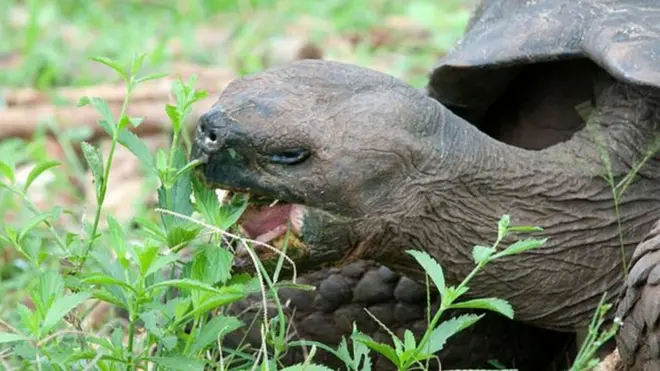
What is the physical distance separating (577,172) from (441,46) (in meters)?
3.64

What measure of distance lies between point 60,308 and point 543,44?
124 centimetres

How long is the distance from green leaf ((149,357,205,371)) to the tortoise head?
349 millimetres

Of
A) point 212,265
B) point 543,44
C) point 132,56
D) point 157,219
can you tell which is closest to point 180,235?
point 212,265

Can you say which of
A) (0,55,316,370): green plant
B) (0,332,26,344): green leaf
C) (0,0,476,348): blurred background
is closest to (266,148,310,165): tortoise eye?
(0,55,316,370): green plant

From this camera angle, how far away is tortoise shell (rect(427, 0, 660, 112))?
108 inches

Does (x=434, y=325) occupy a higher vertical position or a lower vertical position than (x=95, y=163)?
lower

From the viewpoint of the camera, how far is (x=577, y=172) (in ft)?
9.47

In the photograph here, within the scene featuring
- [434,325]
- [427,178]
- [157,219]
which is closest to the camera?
[434,325]

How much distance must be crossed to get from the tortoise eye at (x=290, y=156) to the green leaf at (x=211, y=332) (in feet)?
1.05

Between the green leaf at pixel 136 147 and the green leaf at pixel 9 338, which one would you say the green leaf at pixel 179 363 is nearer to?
the green leaf at pixel 9 338

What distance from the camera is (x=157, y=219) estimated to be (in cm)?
436

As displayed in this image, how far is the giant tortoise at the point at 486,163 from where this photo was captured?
98.7 inches

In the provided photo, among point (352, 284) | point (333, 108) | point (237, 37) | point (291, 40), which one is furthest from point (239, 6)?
point (333, 108)

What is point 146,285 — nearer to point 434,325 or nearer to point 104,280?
point 104,280
